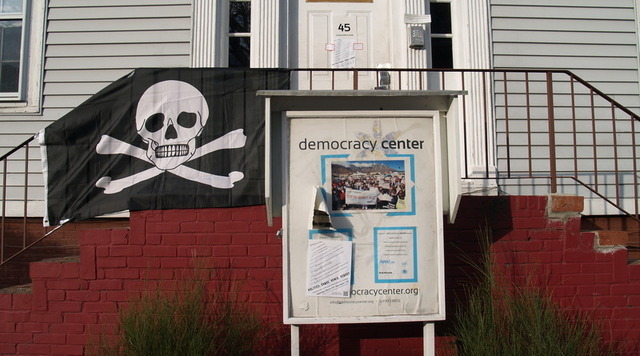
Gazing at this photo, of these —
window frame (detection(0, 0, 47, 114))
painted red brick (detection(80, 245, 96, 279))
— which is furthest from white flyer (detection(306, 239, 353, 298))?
window frame (detection(0, 0, 47, 114))

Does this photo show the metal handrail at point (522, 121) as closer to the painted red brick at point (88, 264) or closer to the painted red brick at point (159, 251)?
the painted red brick at point (88, 264)

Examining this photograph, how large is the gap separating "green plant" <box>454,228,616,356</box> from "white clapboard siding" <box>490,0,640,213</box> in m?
1.98

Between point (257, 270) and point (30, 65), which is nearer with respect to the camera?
point (257, 270)

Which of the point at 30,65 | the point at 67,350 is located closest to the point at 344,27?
the point at 30,65

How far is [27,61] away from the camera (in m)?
5.79

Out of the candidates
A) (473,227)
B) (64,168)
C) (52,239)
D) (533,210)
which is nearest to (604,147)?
(533,210)

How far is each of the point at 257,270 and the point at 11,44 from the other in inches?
182

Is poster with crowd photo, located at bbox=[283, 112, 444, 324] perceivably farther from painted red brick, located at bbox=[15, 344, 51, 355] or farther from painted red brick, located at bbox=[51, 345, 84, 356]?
painted red brick, located at bbox=[15, 344, 51, 355]

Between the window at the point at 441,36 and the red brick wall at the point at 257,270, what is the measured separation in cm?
256

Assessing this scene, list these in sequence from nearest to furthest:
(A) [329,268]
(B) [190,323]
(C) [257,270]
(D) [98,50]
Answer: (A) [329,268] < (B) [190,323] < (C) [257,270] < (D) [98,50]

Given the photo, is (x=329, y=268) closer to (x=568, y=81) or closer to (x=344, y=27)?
(x=344, y=27)

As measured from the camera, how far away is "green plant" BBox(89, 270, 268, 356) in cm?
324

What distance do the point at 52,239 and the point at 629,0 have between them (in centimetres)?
741

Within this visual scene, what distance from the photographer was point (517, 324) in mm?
3400
